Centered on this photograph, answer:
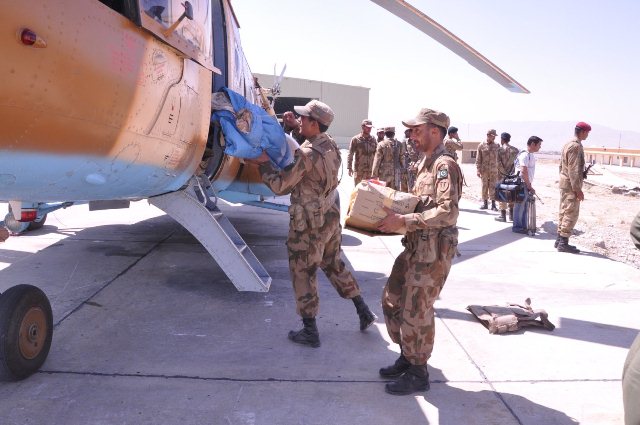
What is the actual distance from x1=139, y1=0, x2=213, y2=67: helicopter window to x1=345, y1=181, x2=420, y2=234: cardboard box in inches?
56.2

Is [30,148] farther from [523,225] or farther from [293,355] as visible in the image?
[523,225]

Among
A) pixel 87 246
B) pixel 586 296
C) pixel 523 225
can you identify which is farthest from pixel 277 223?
pixel 586 296

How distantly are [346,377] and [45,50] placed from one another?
251cm

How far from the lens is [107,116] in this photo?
2.48m

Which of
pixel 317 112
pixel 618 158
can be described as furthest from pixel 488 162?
pixel 618 158

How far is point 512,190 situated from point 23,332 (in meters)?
7.62

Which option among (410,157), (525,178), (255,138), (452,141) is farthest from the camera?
(452,141)

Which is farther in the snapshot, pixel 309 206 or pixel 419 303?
pixel 309 206

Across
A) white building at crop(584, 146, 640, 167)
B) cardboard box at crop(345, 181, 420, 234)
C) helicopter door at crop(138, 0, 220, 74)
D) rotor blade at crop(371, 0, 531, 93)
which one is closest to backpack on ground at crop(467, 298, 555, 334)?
cardboard box at crop(345, 181, 420, 234)

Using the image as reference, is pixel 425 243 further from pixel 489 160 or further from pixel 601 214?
pixel 601 214

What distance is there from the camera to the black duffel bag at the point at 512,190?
342 inches

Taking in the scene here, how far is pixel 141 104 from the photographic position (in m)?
2.76

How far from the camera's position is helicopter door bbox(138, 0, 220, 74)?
2.80 metres

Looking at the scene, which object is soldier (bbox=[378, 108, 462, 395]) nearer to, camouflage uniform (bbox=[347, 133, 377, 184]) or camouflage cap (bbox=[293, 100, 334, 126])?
camouflage cap (bbox=[293, 100, 334, 126])
